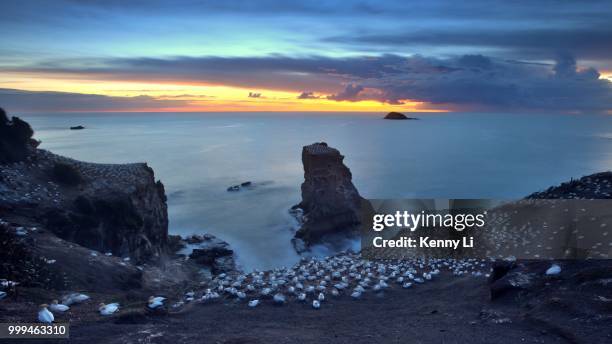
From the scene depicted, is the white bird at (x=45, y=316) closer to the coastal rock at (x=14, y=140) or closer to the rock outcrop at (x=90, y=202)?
the rock outcrop at (x=90, y=202)

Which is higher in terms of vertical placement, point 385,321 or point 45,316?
point 45,316

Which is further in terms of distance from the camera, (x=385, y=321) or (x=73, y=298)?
(x=73, y=298)

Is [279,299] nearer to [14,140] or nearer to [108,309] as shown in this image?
[108,309]

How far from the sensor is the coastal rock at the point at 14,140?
29.4 metres

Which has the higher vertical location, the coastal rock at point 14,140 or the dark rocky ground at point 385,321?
the coastal rock at point 14,140

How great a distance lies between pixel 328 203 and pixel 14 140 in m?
24.3

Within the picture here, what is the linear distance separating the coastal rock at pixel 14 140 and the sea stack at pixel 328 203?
71.6ft

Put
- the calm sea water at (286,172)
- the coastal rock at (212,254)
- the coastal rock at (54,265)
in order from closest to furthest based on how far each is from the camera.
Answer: the coastal rock at (54,265), the coastal rock at (212,254), the calm sea water at (286,172)

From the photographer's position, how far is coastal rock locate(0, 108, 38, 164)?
29.4m

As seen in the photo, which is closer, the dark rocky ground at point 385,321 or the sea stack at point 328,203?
the dark rocky ground at point 385,321

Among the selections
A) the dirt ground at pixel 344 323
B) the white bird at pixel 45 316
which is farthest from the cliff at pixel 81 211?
the white bird at pixel 45 316

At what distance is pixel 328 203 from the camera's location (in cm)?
4156

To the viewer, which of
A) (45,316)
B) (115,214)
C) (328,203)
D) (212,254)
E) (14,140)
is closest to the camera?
(45,316)

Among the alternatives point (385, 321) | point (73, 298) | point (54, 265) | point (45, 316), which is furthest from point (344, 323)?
point (54, 265)
